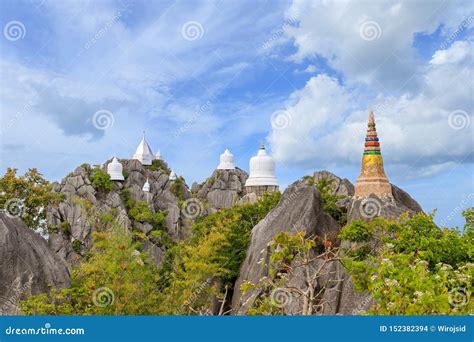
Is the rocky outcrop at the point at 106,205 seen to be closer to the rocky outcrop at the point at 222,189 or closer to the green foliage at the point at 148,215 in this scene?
the green foliage at the point at 148,215

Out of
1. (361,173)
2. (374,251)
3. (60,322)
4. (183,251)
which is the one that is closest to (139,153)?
(183,251)

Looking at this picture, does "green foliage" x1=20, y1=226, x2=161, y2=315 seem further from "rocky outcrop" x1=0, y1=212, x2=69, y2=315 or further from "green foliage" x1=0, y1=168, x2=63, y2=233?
"green foliage" x1=0, y1=168, x2=63, y2=233

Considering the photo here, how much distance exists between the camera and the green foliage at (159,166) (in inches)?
1959

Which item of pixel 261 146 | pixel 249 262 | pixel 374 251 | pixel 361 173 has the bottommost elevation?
pixel 374 251

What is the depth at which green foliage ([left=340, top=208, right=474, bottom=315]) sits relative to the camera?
20.2ft

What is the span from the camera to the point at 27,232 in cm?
1566

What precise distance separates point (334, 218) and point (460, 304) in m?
15.1

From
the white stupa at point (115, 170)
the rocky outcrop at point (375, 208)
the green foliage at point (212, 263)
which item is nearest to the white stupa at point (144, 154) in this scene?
the white stupa at point (115, 170)

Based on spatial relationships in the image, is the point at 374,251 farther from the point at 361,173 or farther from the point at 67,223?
the point at 67,223

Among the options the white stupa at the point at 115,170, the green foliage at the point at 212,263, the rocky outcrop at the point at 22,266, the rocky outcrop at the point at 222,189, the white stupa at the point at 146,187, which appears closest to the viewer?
the rocky outcrop at the point at 22,266

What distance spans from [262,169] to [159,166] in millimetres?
16233

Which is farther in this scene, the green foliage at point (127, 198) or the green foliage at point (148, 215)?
the green foliage at point (127, 198)

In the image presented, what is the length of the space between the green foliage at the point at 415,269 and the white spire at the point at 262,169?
22.9 m

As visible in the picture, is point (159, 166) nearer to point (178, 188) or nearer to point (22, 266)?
point (178, 188)
